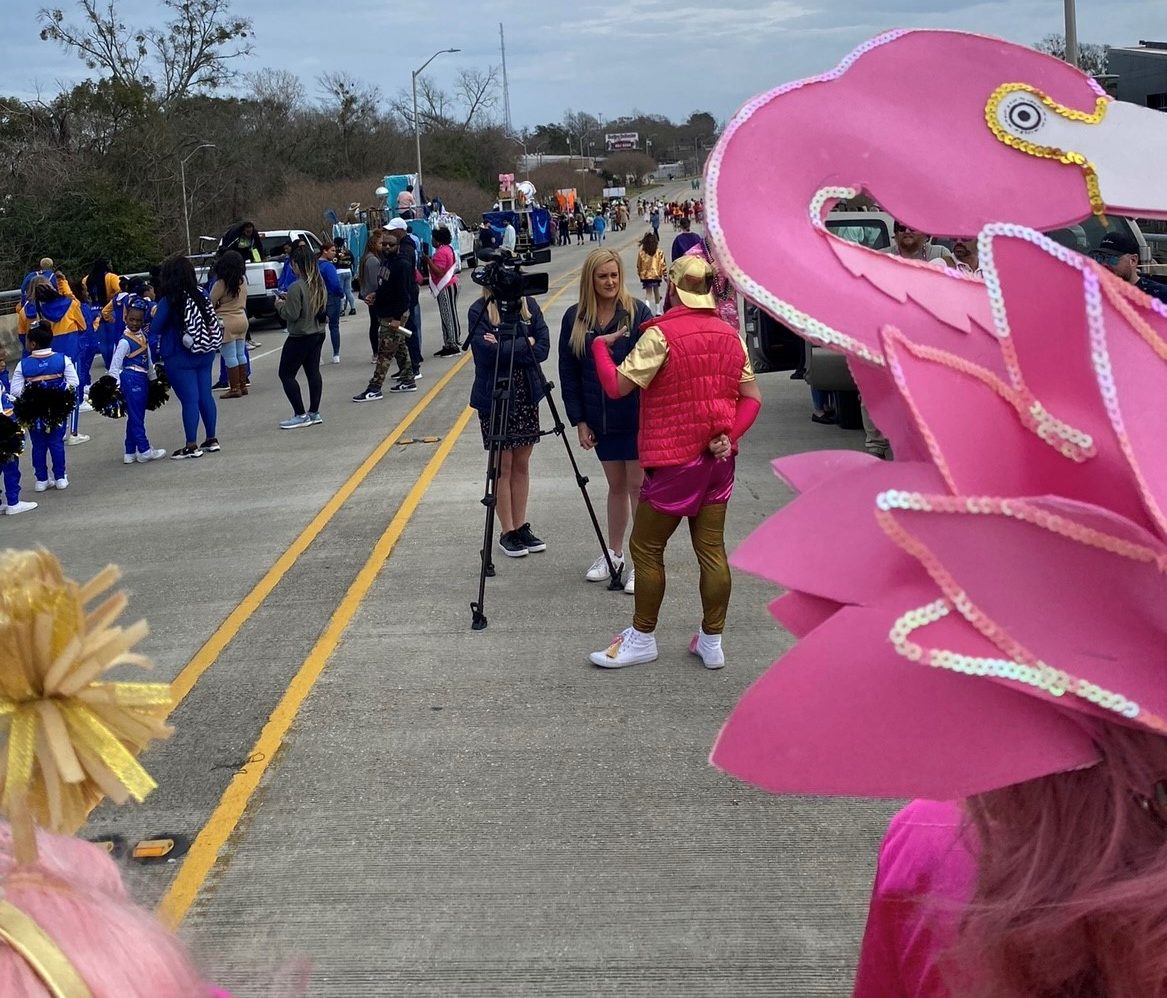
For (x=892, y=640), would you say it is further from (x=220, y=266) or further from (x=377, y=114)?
(x=377, y=114)

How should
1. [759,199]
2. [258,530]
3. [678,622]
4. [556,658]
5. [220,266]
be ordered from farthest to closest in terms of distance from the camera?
[220,266], [258,530], [678,622], [556,658], [759,199]

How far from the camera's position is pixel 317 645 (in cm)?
594

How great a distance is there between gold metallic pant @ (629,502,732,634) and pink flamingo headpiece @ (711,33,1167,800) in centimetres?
425

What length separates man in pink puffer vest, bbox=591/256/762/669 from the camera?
4.93m

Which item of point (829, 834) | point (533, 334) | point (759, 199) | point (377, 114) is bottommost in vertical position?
point (829, 834)

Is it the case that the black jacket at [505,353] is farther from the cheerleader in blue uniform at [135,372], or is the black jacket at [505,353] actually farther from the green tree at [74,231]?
the green tree at [74,231]

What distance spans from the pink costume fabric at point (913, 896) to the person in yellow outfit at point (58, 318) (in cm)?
1247

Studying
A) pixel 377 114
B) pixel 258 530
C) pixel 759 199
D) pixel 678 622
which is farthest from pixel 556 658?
pixel 377 114

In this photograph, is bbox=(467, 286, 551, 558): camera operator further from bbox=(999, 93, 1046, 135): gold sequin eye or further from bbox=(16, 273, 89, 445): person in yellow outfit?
bbox=(16, 273, 89, 445): person in yellow outfit

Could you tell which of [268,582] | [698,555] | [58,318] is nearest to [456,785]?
[698,555]

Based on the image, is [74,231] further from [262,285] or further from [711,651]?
[711,651]

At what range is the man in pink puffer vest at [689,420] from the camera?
4926 millimetres

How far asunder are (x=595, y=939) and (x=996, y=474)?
288 cm

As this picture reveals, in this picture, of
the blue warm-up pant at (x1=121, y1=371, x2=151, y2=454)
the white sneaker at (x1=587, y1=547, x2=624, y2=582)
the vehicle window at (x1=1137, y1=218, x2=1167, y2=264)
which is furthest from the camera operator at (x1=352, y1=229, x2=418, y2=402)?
the vehicle window at (x1=1137, y1=218, x2=1167, y2=264)
